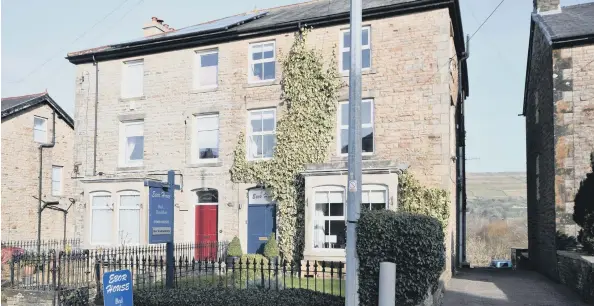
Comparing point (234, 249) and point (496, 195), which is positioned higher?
point (496, 195)

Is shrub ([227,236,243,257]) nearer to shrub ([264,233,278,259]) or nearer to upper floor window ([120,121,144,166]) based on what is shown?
shrub ([264,233,278,259])

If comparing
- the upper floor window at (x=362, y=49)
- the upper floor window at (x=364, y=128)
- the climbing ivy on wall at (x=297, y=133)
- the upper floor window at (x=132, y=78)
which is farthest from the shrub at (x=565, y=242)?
the upper floor window at (x=132, y=78)

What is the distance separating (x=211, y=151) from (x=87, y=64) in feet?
24.5

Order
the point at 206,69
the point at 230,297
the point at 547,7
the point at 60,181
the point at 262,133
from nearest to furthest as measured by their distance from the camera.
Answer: the point at 230,297 → the point at 262,133 → the point at 206,69 → the point at 547,7 → the point at 60,181

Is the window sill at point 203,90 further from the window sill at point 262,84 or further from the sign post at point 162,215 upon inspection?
the sign post at point 162,215

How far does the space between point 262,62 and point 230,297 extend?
11372mm

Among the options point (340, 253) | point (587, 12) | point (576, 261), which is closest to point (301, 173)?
point (340, 253)

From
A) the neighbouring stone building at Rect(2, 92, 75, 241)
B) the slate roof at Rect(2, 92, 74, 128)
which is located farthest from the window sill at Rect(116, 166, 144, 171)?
the slate roof at Rect(2, 92, 74, 128)

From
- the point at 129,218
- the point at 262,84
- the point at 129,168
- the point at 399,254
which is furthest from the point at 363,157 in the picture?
the point at 129,168

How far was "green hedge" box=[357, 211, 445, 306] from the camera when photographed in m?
9.49

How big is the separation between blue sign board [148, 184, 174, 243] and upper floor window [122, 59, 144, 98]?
37.7 ft

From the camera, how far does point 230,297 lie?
10.8 metres

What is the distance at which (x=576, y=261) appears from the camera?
14.0m

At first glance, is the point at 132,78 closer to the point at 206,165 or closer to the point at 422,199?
the point at 206,165
